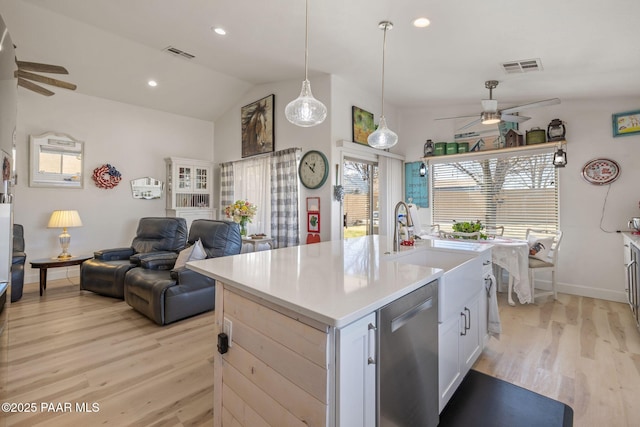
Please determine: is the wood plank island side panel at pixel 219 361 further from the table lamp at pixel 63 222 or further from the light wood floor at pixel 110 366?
the table lamp at pixel 63 222

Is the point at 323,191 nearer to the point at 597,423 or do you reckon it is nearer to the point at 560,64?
the point at 560,64

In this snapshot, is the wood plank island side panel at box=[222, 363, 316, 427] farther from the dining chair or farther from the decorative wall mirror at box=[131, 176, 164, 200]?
the decorative wall mirror at box=[131, 176, 164, 200]

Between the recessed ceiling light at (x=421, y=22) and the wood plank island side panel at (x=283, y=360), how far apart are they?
9.32 ft

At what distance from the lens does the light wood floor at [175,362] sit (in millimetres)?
1749

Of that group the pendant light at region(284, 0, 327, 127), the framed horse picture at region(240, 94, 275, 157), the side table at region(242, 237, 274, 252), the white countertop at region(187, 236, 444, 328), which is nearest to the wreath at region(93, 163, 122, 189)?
the framed horse picture at region(240, 94, 275, 157)

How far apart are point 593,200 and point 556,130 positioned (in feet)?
3.43

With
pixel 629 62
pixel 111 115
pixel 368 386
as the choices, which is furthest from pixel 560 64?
pixel 111 115

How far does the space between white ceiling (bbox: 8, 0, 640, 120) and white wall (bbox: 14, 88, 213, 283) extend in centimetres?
43

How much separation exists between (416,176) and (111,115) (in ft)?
18.7

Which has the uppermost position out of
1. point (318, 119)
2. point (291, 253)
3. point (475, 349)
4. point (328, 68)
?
point (328, 68)

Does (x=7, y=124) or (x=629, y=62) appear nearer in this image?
(x=7, y=124)

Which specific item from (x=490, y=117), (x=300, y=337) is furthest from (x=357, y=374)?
(x=490, y=117)

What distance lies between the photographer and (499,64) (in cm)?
316

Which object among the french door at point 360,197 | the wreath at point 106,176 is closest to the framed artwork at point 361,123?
the french door at point 360,197
